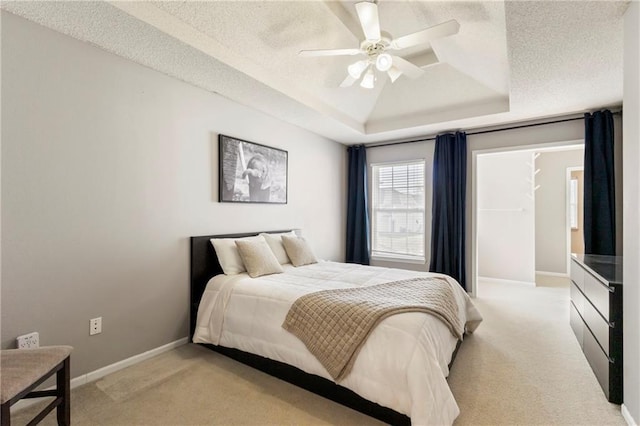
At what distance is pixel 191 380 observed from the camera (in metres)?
2.28

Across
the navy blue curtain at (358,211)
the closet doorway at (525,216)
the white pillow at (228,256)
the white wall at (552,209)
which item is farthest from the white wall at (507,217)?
the white pillow at (228,256)

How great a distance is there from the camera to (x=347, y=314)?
198cm

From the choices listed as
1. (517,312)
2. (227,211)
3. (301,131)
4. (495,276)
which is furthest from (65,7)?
(495,276)

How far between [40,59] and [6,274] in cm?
141

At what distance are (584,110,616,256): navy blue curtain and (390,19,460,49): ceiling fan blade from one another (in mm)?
2732

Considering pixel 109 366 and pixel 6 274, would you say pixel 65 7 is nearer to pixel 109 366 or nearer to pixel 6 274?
pixel 6 274

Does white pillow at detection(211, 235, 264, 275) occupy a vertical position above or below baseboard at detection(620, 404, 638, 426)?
above

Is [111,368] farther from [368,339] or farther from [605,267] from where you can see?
[605,267]

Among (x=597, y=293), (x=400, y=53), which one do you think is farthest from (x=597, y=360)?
(x=400, y=53)

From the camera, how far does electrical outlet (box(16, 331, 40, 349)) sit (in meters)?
1.94

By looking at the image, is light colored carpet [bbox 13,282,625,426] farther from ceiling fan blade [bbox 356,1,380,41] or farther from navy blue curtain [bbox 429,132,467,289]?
ceiling fan blade [bbox 356,1,380,41]

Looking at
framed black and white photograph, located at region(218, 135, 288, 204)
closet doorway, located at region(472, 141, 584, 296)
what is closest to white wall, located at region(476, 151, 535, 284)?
closet doorway, located at region(472, 141, 584, 296)

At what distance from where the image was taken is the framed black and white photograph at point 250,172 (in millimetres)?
3321

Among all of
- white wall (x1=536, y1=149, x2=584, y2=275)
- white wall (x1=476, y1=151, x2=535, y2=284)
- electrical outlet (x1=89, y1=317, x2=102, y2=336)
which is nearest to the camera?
electrical outlet (x1=89, y1=317, x2=102, y2=336)
